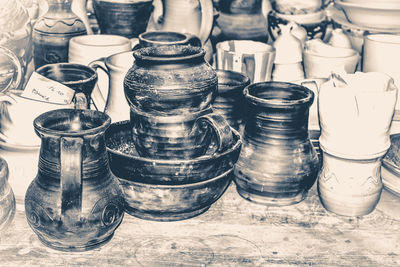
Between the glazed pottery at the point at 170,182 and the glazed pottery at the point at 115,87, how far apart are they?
28 cm

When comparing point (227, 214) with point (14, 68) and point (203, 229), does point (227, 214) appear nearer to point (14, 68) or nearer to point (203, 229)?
point (203, 229)

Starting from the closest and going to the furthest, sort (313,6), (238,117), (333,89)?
(333,89) < (238,117) < (313,6)

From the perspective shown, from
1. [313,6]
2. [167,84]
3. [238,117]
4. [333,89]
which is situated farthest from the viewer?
[313,6]

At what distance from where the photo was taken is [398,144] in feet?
5.01

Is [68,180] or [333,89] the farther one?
[333,89]

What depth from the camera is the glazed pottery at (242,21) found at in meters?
1.81

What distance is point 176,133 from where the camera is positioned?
1.17 metres

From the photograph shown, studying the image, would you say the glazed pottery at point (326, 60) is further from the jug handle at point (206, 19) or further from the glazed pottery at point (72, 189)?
the glazed pottery at point (72, 189)

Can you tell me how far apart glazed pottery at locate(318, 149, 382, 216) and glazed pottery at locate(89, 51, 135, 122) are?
53cm

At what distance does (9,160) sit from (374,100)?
0.83 metres

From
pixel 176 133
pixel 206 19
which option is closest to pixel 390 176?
pixel 176 133

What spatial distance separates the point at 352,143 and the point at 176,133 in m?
0.40

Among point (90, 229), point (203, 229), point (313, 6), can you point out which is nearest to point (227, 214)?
point (203, 229)

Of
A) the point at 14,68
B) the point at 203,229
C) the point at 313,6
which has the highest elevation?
the point at 313,6
